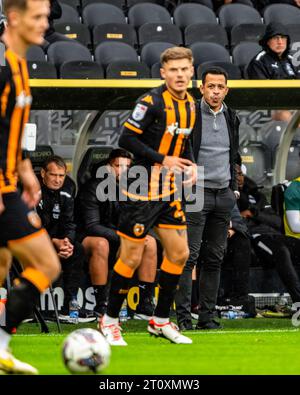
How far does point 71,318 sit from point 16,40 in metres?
5.25

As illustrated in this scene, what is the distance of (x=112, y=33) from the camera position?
13.9 meters

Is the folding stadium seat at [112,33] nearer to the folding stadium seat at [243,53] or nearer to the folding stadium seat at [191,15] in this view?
the folding stadium seat at [191,15]

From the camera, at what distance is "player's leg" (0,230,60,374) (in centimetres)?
543

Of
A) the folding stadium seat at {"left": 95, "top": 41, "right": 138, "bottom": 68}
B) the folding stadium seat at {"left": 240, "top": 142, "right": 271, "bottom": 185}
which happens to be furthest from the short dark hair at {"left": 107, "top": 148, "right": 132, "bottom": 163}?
the folding stadium seat at {"left": 95, "top": 41, "right": 138, "bottom": 68}

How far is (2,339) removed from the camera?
17.9 feet

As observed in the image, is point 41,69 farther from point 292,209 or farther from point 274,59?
point 292,209

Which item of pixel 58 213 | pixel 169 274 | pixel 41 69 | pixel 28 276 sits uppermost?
pixel 41 69

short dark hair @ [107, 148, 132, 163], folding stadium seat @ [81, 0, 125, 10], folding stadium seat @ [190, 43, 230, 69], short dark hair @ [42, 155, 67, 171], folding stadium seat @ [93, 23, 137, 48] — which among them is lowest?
short dark hair @ [42, 155, 67, 171]

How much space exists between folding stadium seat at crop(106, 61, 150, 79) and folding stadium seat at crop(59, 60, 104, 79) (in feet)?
1.27

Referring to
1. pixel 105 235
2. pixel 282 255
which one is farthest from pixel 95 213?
pixel 282 255

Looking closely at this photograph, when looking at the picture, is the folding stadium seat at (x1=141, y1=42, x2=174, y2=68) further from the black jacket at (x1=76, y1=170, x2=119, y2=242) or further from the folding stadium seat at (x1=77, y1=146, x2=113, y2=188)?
the black jacket at (x1=76, y1=170, x2=119, y2=242)

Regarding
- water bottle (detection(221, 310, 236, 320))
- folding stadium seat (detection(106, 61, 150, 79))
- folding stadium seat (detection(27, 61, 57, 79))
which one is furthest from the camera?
folding stadium seat (detection(106, 61, 150, 79))

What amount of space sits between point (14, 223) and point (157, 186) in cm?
232

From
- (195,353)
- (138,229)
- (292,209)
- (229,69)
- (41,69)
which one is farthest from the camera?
(229,69)
